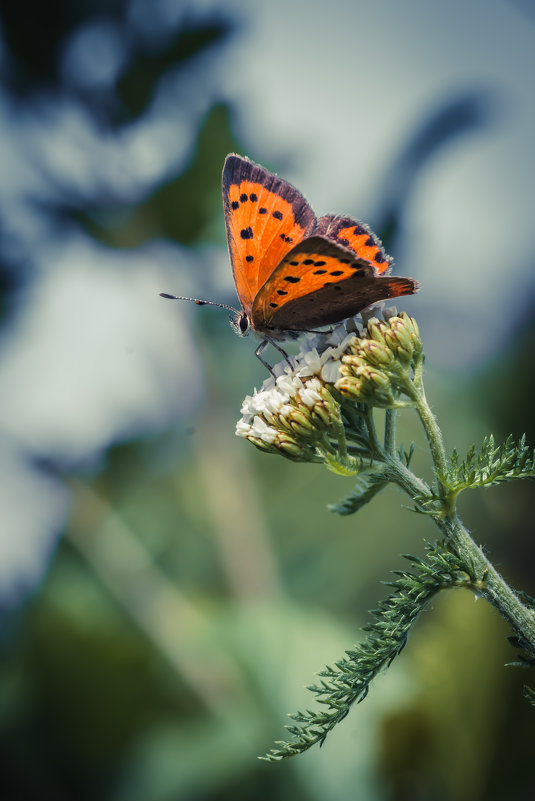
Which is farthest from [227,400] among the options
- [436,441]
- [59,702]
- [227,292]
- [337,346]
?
[436,441]

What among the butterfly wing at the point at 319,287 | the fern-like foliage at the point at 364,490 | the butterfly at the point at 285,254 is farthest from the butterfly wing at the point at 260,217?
the fern-like foliage at the point at 364,490

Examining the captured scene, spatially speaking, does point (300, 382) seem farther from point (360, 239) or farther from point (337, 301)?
point (360, 239)

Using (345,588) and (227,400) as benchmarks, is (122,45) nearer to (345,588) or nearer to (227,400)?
(227,400)

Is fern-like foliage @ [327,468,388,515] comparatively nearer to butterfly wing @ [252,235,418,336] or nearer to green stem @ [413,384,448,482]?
green stem @ [413,384,448,482]

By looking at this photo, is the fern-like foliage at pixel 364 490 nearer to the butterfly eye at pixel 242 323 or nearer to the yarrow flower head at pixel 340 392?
the yarrow flower head at pixel 340 392

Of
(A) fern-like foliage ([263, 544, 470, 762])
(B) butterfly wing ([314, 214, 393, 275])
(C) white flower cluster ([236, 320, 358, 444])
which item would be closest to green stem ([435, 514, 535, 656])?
(A) fern-like foliage ([263, 544, 470, 762])

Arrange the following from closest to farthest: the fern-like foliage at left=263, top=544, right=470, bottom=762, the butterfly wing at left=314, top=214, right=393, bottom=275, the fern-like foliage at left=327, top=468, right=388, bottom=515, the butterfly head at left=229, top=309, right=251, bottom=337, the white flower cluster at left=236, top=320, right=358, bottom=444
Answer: the fern-like foliage at left=263, top=544, right=470, bottom=762 < the fern-like foliage at left=327, top=468, right=388, bottom=515 < the white flower cluster at left=236, top=320, right=358, bottom=444 < the butterfly wing at left=314, top=214, right=393, bottom=275 < the butterfly head at left=229, top=309, right=251, bottom=337
